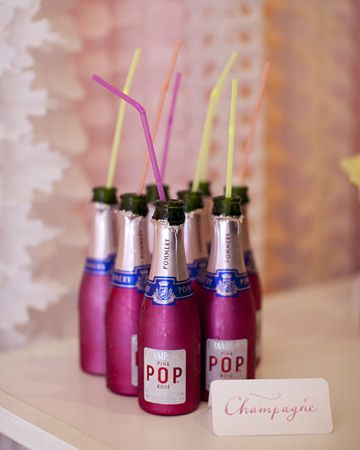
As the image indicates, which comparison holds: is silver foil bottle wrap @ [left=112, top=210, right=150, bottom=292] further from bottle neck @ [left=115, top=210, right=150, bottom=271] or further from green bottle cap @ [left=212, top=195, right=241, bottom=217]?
green bottle cap @ [left=212, top=195, right=241, bottom=217]

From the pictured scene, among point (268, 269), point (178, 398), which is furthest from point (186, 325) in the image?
point (268, 269)

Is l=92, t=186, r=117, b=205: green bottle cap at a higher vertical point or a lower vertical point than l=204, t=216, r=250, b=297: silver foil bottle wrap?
higher

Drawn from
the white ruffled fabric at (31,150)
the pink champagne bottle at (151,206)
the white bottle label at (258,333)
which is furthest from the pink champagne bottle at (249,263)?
the white ruffled fabric at (31,150)

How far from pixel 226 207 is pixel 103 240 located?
8.6 inches

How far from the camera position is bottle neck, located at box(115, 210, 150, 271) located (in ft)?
3.04

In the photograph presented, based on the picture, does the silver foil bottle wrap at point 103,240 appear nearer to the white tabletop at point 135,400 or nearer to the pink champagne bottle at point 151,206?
the pink champagne bottle at point 151,206

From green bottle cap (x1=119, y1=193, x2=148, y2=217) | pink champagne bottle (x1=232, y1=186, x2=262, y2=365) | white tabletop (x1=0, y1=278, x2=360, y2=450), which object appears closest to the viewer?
white tabletop (x1=0, y1=278, x2=360, y2=450)

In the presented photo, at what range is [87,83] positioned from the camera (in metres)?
1.31

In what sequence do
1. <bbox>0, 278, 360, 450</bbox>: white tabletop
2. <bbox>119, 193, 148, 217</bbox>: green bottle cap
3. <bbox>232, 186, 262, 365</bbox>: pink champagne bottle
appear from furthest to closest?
1. <bbox>232, 186, 262, 365</bbox>: pink champagne bottle
2. <bbox>119, 193, 148, 217</bbox>: green bottle cap
3. <bbox>0, 278, 360, 450</bbox>: white tabletop

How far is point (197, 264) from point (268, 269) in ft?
2.66

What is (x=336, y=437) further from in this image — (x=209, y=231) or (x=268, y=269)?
(x=268, y=269)

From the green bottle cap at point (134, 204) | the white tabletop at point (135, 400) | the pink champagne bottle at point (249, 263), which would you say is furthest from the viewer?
the pink champagne bottle at point (249, 263)

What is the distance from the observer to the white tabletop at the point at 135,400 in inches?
32.3

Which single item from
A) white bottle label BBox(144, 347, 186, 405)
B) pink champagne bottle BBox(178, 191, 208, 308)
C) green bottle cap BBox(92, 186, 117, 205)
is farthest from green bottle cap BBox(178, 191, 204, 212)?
white bottle label BBox(144, 347, 186, 405)
